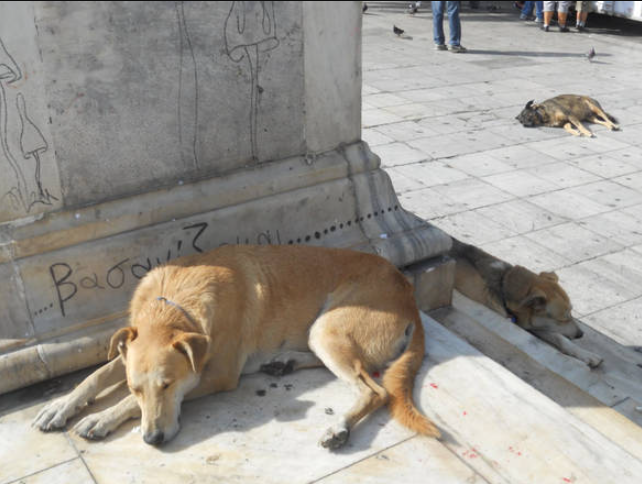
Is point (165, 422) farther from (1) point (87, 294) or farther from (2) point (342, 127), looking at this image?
(2) point (342, 127)

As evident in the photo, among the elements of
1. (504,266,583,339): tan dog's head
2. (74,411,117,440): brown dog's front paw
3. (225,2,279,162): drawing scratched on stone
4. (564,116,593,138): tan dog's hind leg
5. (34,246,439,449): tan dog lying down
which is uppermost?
(225,2,279,162): drawing scratched on stone

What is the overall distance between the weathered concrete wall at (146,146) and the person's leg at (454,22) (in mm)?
11666

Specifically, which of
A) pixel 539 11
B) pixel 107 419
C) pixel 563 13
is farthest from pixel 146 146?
pixel 539 11

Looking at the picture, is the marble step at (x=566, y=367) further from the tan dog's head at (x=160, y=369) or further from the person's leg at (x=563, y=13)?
the person's leg at (x=563, y=13)

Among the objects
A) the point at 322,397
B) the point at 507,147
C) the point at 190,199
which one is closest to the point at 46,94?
the point at 190,199

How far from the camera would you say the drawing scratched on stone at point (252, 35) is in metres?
4.29

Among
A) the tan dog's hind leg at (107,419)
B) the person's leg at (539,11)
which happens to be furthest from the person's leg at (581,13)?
the tan dog's hind leg at (107,419)

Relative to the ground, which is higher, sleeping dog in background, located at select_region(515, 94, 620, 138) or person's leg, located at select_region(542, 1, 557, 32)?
person's leg, located at select_region(542, 1, 557, 32)

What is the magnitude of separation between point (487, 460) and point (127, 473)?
1.77 meters

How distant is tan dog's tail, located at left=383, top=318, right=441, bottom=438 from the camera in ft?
12.2

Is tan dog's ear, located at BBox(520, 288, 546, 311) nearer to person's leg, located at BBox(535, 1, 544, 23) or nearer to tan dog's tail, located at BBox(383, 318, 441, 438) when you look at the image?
tan dog's tail, located at BBox(383, 318, 441, 438)

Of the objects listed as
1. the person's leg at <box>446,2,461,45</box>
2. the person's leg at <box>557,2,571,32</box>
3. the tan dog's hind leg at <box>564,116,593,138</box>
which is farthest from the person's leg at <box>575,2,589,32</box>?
the tan dog's hind leg at <box>564,116,593,138</box>

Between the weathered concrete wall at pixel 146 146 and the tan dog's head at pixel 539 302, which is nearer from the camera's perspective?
the weathered concrete wall at pixel 146 146

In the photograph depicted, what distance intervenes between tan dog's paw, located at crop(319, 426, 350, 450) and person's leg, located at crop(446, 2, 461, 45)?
13619mm
